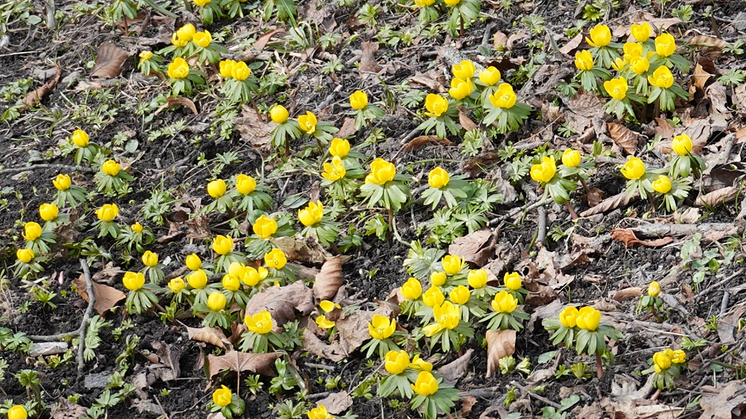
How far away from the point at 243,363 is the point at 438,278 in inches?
34.7

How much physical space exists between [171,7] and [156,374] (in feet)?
10.4

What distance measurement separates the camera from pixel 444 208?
4.08 m

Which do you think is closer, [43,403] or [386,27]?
[43,403]

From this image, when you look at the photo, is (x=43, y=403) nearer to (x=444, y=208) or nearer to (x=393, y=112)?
(x=444, y=208)

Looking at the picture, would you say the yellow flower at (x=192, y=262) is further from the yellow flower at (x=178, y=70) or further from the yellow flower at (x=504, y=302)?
the yellow flower at (x=178, y=70)

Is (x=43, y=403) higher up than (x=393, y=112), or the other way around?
(x=393, y=112)

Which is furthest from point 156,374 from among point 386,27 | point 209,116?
point 386,27

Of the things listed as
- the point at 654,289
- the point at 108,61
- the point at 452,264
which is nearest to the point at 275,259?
the point at 452,264

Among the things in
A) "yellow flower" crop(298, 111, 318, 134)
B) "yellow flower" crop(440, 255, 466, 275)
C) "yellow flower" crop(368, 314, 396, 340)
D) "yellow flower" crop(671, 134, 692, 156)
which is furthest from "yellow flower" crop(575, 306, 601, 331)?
"yellow flower" crop(298, 111, 318, 134)

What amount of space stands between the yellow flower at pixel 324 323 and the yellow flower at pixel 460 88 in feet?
4.54

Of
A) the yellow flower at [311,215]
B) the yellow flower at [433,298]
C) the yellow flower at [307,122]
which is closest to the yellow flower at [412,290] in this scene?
the yellow flower at [433,298]

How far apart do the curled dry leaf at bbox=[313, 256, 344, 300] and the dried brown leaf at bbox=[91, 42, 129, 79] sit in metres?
2.48

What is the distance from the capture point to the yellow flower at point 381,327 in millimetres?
3330

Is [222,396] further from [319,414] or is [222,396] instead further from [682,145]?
[682,145]
